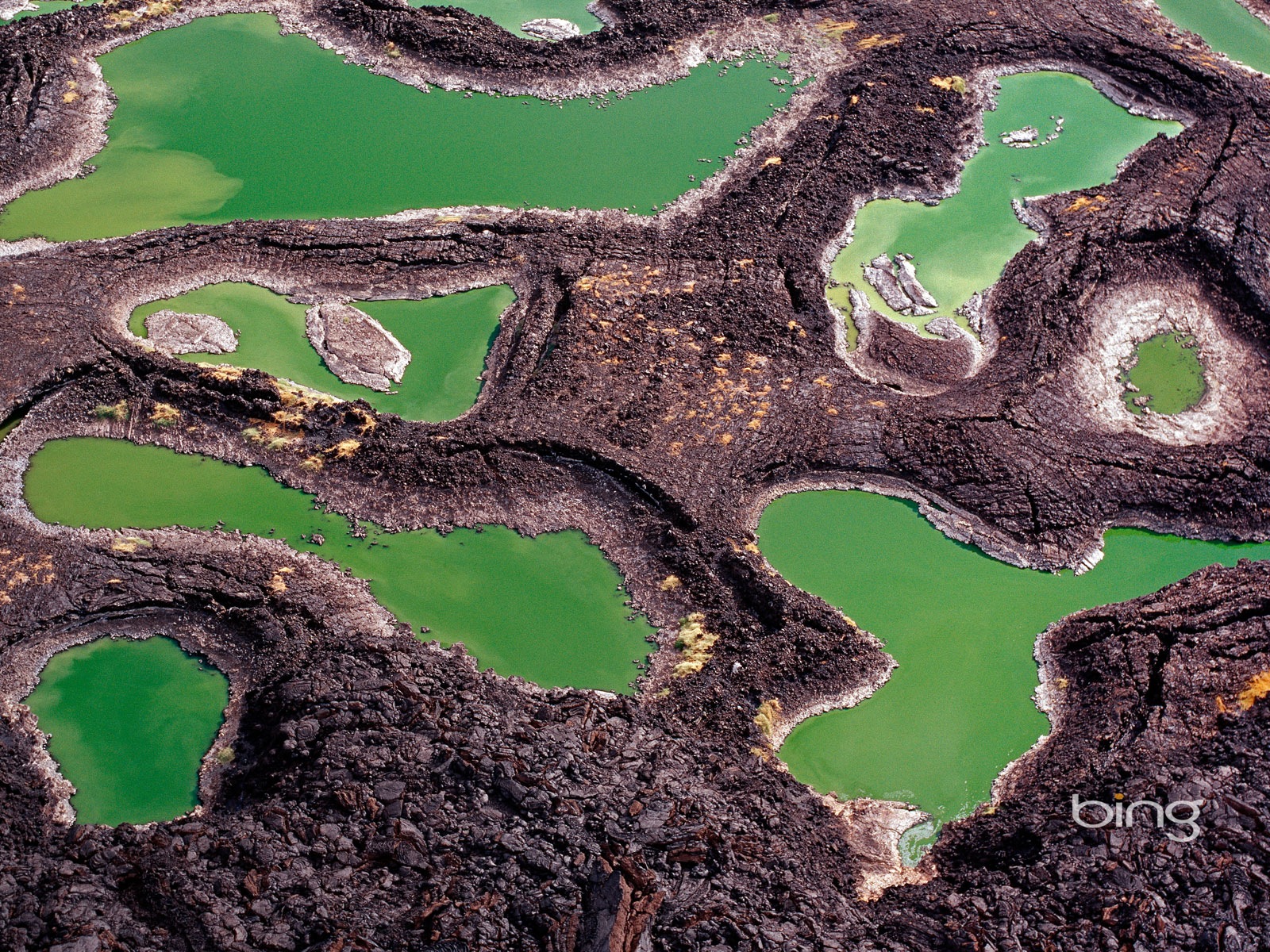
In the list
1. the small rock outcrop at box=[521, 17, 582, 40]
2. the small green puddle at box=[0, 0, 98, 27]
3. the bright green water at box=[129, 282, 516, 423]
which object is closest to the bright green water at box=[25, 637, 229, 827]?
the bright green water at box=[129, 282, 516, 423]

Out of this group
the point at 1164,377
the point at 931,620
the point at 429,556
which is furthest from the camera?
the point at 1164,377

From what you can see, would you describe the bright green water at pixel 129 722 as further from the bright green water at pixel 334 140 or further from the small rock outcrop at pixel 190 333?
the bright green water at pixel 334 140

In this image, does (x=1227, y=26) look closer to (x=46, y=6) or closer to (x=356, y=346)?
(x=356, y=346)

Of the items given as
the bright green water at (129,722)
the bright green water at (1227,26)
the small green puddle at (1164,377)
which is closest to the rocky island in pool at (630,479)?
the bright green water at (129,722)

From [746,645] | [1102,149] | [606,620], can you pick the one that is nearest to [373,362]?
[606,620]

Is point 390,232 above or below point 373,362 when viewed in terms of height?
above

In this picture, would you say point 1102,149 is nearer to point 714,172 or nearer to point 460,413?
point 714,172

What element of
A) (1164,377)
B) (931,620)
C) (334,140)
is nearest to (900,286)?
(1164,377)
